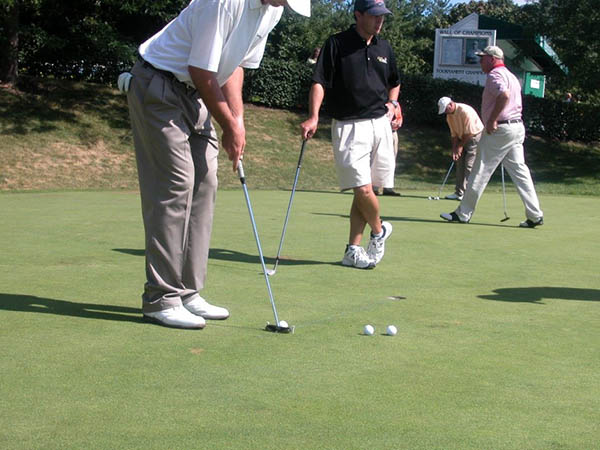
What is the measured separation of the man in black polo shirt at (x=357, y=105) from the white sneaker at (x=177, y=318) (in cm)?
253

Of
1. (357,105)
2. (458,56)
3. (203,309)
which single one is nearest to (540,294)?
(357,105)

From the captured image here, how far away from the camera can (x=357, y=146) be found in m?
7.09

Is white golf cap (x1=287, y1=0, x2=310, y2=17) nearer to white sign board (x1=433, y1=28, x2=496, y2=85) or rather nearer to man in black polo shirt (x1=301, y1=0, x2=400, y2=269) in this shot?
man in black polo shirt (x1=301, y1=0, x2=400, y2=269)

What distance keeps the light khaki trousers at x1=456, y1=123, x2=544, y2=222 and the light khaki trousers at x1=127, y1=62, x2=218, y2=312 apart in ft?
20.7

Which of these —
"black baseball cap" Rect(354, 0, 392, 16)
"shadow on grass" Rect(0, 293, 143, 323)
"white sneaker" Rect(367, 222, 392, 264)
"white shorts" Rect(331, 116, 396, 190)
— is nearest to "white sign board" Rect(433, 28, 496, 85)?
"white shorts" Rect(331, 116, 396, 190)

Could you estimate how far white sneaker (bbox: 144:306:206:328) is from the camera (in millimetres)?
4582

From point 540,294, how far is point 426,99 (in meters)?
20.6

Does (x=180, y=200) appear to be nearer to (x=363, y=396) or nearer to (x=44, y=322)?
(x=44, y=322)

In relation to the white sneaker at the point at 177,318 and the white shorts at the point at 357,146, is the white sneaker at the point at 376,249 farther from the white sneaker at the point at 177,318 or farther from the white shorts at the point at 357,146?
the white sneaker at the point at 177,318

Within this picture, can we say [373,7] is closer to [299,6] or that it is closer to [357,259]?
[357,259]

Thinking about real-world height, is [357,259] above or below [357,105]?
below

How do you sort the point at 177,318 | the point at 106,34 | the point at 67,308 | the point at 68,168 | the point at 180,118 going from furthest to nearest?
the point at 106,34
the point at 68,168
the point at 67,308
the point at 180,118
the point at 177,318

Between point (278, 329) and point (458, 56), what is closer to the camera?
point (278, 329)

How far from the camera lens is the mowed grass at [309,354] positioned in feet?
9.98
